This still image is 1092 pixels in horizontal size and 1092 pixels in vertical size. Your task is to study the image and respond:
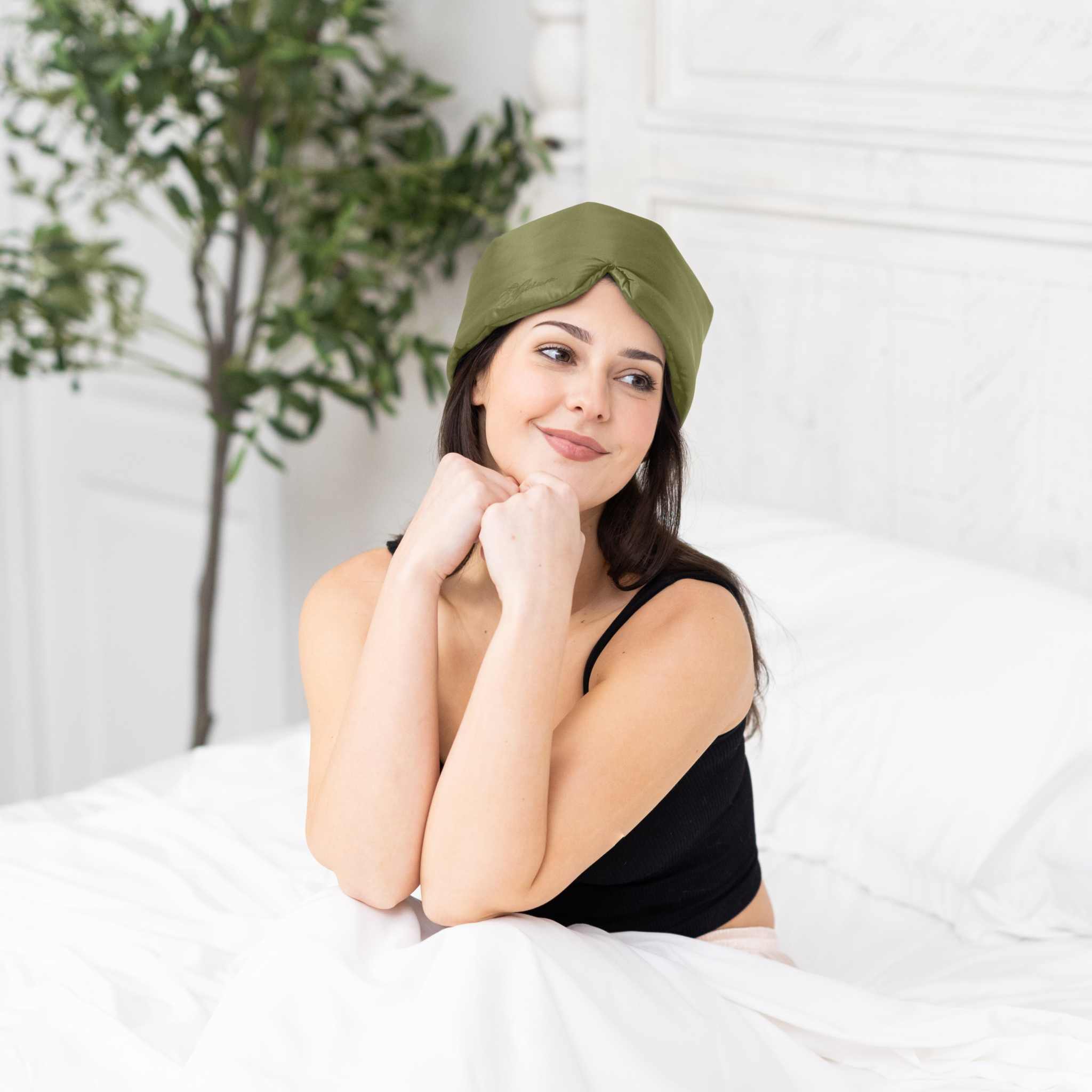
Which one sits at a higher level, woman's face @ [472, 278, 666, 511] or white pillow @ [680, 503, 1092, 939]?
woman's face @ [472, 278, 666, 511]

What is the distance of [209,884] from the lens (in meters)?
1.43

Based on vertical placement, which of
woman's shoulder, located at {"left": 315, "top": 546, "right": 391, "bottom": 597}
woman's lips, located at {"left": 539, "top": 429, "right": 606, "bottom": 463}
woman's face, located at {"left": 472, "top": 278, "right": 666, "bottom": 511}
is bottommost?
woman's shoulder, located at {"left": 315, "top": 546, "right": 391, "bottom": 597}

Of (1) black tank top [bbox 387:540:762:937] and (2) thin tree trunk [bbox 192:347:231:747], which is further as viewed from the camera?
(2) thin tree trunk [bbox 192:347:231:747]

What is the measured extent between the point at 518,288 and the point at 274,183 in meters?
1.27

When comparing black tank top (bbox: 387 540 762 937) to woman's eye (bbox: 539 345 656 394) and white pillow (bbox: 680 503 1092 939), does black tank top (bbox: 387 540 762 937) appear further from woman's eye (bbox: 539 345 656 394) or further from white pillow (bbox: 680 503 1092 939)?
white pillow (bbox: 680 503 1092 939)

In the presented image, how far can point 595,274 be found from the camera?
3.56 feet

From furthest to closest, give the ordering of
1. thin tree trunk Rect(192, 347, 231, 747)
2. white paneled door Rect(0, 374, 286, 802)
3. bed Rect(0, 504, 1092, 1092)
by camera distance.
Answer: white paneled door Rect(0, 374, 286, 802) → thin tree trunk Rect(192, 347, 231, 747) → bed Rect(0, 504, 1092, 1092)

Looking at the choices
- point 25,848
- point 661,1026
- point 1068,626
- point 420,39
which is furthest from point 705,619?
point 420,39

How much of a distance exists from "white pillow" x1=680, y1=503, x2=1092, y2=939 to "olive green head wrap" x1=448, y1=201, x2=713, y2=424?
0.48 meters

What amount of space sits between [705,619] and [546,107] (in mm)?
1259

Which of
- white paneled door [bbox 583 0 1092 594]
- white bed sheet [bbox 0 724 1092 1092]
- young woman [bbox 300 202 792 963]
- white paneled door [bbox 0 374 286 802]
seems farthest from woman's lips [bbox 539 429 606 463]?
white paneled door [bbox 0 374 286 802]

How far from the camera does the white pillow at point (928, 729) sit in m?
1.47

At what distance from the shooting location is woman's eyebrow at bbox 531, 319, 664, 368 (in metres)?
1.09

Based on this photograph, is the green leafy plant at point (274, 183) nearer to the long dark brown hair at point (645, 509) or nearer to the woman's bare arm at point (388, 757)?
the long dark brown hair at point (645, 509)
